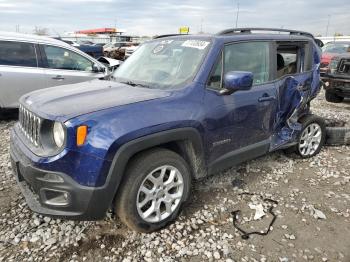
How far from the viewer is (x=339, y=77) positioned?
777 cm

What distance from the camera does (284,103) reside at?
13.1 feet

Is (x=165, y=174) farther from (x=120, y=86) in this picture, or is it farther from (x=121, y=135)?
(x=120, y=86)

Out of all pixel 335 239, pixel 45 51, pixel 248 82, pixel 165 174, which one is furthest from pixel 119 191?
pixel 45 51

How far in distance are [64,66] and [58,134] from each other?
4.71 metres

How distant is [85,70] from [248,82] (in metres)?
4.91

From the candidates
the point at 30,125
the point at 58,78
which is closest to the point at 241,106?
the point at 30,125

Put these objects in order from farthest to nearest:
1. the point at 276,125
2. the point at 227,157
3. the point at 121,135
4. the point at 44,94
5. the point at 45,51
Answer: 1. the point at 45,51
2. the point at 276,125
3. the point at 227,157
4. the point at 44,94
5. the point at 121,135

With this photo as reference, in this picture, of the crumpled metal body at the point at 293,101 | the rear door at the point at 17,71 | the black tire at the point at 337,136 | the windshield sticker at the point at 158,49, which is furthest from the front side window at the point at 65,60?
the black tire at the point at 337,136

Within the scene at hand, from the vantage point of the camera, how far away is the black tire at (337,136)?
17.2 feet

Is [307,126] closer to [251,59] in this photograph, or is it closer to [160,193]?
[251,59]

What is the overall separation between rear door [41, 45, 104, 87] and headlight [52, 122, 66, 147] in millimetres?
4354

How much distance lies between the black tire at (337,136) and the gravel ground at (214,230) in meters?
1.37

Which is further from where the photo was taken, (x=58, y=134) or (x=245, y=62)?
(x=245, y=62)

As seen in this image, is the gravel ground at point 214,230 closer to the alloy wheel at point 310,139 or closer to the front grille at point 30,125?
the alloy wheel at point 310,139
